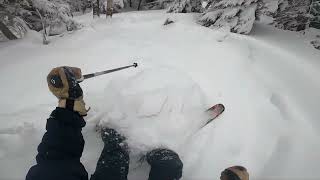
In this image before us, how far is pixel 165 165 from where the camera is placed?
11.1 feet

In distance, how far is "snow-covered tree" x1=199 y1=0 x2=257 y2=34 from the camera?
29.4ft

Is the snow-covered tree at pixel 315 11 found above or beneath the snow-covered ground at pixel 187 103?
above

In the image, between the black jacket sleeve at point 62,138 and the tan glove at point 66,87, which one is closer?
the black jacket sleeve at point 62,138

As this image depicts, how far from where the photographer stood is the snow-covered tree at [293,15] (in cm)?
941

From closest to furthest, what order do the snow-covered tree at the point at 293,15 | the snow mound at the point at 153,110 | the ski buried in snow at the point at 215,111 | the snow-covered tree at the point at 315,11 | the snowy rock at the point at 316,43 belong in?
the snow mound at the point at 153,110
the ski buried in snow at the point at 215,111
the snowy rock at the point at 316,43
the snow-covered tree at the point at 315,11
the snow-covered tree at the point at 293,15

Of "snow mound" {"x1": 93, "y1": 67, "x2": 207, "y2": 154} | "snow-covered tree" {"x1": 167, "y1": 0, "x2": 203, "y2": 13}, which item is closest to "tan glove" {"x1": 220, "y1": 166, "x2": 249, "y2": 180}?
"snow mound" {"x1": 93, "y1": 67, "x2": 207, "y2": 154}

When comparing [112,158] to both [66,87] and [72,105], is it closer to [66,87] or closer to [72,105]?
[72,105]

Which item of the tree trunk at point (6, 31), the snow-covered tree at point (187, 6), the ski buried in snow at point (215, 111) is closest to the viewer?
the ski buried in snow at point (215, 111)

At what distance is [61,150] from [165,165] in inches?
42.8

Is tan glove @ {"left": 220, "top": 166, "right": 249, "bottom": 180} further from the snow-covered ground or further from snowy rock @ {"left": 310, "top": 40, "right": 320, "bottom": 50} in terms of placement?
snowy rock @ {"left": 310, "top": 40, "right": 320, "bottom": 50}

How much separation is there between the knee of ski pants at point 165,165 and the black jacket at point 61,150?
28.4 inches

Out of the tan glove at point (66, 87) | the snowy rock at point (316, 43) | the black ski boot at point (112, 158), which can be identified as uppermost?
the tan glove at point (66, 87)

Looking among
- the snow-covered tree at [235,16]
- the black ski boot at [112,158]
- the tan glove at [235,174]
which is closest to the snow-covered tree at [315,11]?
the snow-covered tree at [235,16]

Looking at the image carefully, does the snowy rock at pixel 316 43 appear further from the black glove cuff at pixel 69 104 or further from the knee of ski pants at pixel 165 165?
the black glove cuff at pixel 69 104
